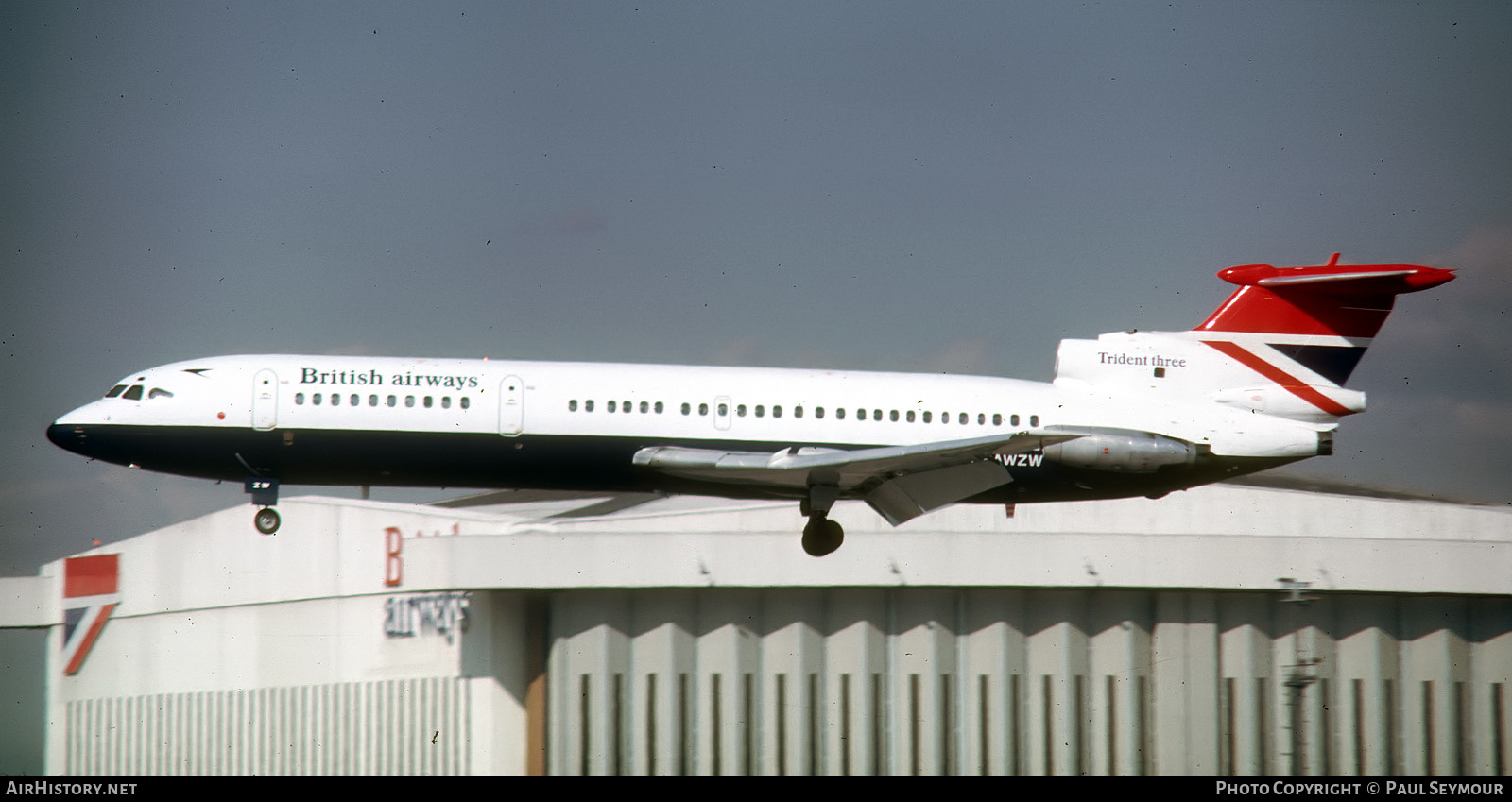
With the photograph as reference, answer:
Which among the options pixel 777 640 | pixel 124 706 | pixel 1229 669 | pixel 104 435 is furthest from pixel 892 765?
pixel 124 706

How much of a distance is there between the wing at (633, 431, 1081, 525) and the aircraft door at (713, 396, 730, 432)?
0.56m

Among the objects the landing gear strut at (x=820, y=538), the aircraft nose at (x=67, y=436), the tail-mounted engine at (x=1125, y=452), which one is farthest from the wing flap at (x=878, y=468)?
the aircraft nose at (x=67, y=436)

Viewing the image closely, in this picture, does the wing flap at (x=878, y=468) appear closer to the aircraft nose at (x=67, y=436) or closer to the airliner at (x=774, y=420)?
the airliner at (x=774, y=420)

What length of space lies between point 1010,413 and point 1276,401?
549 cm

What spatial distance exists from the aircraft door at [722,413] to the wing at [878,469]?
0.56m

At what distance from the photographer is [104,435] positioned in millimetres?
28469

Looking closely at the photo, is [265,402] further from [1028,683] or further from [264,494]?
[1028,683]

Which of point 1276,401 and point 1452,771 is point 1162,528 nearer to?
point 1452,771

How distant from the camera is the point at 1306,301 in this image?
2988 centimetres

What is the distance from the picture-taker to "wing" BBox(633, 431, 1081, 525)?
2591 centimetres

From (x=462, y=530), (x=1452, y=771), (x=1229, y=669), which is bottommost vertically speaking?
(x=1452, y=771)

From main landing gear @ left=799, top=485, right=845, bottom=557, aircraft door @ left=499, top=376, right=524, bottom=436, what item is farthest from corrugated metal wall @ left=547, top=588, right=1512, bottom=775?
aircraft door @ left=499, top=376, right=524, bottom=436

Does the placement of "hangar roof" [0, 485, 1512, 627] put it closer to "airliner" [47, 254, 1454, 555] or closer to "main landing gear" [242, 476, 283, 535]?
"airliner" [47, 254, 1454, 555]

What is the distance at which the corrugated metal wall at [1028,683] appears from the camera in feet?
117
